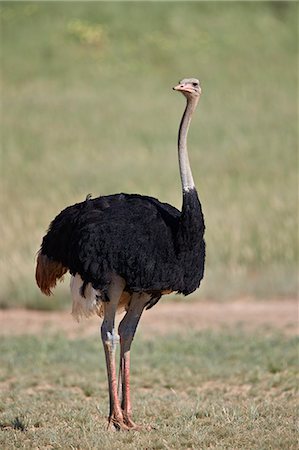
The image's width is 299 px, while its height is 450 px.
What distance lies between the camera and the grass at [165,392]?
6.64 m

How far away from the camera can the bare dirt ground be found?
42.6ft

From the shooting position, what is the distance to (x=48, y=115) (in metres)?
26.8

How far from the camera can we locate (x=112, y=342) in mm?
7094

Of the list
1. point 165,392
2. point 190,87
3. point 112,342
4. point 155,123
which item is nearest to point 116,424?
point 112,342

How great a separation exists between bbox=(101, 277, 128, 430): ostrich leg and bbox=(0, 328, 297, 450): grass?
0.14m

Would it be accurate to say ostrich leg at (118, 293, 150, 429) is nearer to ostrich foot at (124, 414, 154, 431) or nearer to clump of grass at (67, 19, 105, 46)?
ostrich foot at (124, 414, 154, 431)

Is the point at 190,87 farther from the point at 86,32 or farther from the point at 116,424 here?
the point at 86,32

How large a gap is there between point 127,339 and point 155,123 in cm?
1881

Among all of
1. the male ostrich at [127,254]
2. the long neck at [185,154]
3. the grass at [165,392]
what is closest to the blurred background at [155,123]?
the grass at [165,392]

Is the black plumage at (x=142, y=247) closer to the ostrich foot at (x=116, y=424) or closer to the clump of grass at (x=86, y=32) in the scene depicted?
the ostrich foot at (x=116, y=424)

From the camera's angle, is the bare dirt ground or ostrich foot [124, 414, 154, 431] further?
the bare dirt ground

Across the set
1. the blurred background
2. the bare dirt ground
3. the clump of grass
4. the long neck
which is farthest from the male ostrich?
the clump of grass

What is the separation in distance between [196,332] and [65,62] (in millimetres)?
19316

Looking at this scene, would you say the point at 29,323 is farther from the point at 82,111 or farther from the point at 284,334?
the point at 82,111
